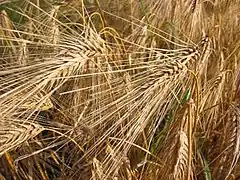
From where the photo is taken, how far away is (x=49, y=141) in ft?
4.47

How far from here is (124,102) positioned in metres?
1.19

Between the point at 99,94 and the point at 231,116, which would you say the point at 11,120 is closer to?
the point at 99,94

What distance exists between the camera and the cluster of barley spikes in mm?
1123

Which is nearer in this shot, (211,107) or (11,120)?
(11,120)

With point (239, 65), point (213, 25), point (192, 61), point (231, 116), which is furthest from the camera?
point (213, 25)

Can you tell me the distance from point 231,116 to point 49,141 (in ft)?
1.34

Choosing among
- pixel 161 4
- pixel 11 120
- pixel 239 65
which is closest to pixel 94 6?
pixel 161 4

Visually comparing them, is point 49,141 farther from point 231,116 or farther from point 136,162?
point 231,116

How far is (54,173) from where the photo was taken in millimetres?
1329

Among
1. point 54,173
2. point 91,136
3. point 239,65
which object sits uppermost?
point 239,65

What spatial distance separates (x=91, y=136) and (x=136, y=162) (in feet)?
0.39

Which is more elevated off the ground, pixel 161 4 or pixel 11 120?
pixel 161 4

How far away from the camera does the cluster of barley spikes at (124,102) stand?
112 cm

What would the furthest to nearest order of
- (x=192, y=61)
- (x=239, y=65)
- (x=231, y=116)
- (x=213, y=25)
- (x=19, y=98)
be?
(x=213, y=25), (x=239, y=65), (x=231, y=116), (x=192, y=61), (x=19, y=98)
